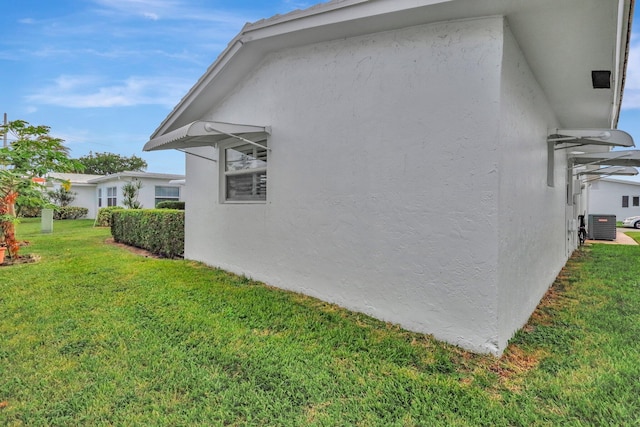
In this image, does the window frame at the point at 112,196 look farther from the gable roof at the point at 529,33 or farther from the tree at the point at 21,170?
the gable roof at the point at 529,33

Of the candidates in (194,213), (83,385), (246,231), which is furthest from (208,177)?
(83,385)

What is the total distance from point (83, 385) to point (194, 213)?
5.97 meters

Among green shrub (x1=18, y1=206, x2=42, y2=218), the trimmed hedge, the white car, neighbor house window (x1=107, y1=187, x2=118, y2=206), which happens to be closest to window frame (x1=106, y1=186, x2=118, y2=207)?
neighbor house window (x1=107, y1=187, x2=118, y2=206)

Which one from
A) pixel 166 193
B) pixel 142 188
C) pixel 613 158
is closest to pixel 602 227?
pixel 613 158

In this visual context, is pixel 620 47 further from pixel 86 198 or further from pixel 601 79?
pixel 86 198

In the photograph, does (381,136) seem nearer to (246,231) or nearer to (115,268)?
(246,231)

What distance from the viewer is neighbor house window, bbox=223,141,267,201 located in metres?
7.05

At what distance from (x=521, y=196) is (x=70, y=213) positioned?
33.1m

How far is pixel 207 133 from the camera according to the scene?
5727mm

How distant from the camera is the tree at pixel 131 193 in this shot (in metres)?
22.2

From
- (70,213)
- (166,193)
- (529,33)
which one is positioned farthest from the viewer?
(70,213)

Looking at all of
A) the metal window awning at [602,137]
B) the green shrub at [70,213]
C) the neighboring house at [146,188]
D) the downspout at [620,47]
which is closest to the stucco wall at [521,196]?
the metal window awning at [602,137]

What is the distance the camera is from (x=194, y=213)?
349 inches

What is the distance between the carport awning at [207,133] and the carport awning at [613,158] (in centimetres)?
719
